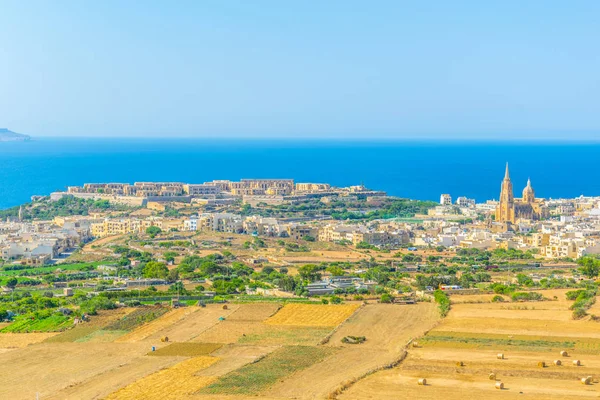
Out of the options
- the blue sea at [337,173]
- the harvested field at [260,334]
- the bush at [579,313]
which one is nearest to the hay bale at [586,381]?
the harvested field at [260,334]

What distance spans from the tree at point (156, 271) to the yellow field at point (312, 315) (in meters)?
10.1

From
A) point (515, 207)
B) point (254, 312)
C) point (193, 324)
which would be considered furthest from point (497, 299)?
point (515, 207)

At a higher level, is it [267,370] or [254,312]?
[254,312]

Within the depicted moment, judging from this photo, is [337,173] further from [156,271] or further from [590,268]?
[156,271]

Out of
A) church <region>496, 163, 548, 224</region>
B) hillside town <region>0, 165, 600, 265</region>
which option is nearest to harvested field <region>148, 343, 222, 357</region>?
hillside town <region>0, 165, 600, 265</region>

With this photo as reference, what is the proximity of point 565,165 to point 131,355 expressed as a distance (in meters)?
152

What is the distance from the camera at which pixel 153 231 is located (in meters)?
68.1

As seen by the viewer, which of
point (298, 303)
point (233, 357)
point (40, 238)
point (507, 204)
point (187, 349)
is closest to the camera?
point (233, 357)

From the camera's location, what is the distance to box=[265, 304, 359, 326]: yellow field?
3619 centimetres

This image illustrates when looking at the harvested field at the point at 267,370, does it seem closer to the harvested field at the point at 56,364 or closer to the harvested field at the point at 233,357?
the harvested field at the point at 233,357

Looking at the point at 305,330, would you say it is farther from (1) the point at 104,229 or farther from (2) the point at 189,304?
(1) the point at 104,229

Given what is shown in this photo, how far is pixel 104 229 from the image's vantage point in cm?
7131

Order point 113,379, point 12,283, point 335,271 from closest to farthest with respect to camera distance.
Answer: point 113,379 → point 12,283 → point 335,271

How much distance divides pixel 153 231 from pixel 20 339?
112 feet
